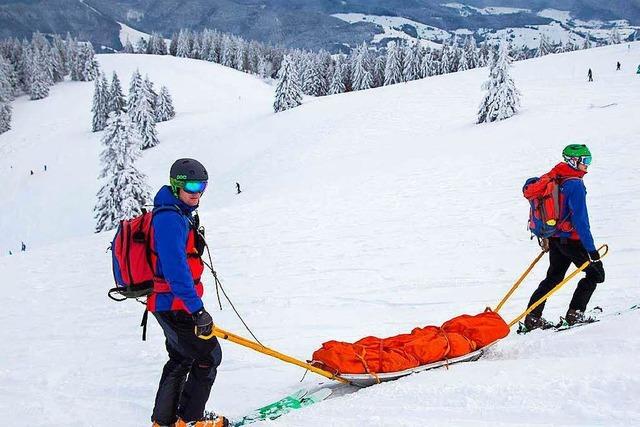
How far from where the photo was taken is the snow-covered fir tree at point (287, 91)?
5556 cm

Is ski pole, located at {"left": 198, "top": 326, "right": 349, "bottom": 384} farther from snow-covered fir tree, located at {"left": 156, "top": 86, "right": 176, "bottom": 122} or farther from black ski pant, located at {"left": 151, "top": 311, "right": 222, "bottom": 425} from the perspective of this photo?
snow-covered fir tree, located at {"left": 156, "top": 86, "right": 176, "bottom": 122}

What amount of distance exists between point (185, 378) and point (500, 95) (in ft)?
108

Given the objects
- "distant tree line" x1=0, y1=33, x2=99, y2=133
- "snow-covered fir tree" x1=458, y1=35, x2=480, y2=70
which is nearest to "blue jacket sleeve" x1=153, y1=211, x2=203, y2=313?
"distant tree line" x1=0, y1=33, x2=99, y2=133

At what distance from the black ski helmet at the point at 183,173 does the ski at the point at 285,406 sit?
2.09 m

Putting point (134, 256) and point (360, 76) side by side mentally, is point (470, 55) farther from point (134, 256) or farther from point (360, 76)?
point (134, 256)

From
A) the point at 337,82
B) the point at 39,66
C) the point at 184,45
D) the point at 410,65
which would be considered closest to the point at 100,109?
the point at 39,66

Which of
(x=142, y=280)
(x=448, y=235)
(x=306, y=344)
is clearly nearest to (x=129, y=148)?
(x=448, y=235)

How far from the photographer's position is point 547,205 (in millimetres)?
5387

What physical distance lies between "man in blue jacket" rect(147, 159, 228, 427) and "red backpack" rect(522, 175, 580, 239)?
3.60 metres

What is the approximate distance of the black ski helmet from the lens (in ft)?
12.4

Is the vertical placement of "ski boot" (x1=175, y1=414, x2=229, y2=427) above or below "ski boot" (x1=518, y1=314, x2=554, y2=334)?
below

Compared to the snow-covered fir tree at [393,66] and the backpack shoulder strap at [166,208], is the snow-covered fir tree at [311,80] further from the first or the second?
the backpack shoulder strap at [166,208]

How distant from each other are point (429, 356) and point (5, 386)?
5.55 m

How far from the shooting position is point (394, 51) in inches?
3285
